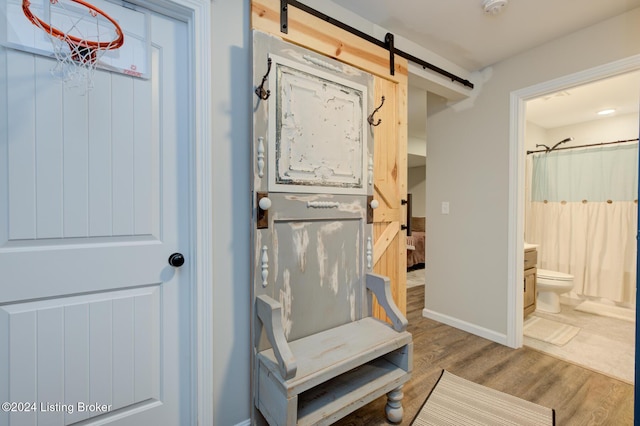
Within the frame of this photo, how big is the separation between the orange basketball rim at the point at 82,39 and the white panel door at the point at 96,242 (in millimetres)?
88

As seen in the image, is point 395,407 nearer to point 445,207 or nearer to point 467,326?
point 467,326

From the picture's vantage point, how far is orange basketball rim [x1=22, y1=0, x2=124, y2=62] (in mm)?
960

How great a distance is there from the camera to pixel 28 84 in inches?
39.6

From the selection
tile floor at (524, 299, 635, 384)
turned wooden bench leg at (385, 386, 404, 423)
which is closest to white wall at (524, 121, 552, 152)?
tile floor at (524, 299, 635, 384)

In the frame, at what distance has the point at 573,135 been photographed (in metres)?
3.78

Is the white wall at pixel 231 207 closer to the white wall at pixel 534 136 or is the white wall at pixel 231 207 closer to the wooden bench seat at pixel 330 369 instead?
the wooden bench seat at pixel 330 369

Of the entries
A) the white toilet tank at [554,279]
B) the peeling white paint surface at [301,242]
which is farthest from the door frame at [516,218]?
the peeling white paint surface at [301,242]

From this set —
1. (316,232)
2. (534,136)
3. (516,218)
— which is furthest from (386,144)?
(534,136)

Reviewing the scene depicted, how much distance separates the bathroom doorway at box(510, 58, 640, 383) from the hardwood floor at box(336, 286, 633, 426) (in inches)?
9.0

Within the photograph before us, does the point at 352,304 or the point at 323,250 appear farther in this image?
the point at 352,304

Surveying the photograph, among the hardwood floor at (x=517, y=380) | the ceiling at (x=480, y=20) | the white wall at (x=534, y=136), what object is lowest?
the hardwood floor at (x=517, y=380)

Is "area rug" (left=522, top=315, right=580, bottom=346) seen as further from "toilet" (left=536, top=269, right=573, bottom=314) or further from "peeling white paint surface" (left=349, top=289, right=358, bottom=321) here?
"peeling white paint surface" (left=349, top=289, right=358, bottom=321)

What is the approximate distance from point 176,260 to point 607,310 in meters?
4.44

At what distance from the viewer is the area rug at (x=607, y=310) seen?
296 cm
